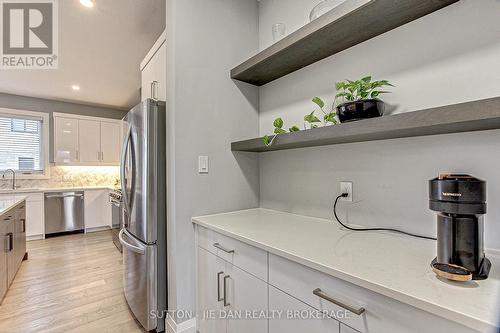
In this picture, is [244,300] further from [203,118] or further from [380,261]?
[203,118]

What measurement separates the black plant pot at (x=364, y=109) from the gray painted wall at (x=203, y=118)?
94 cm

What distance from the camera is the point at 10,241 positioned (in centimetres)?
245

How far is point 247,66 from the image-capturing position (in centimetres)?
170

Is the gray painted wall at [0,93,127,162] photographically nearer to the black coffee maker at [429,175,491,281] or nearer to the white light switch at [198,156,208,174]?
the white light switch at [198,156,208,174]

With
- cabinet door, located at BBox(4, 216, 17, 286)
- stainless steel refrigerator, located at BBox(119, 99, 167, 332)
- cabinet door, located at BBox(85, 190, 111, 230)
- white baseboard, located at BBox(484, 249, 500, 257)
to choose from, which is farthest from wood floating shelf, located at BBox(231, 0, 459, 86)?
cabinet door, located at BBox(85, 190, 111, 230)

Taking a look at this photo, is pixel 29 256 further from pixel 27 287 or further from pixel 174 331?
Result: pixel 174 331

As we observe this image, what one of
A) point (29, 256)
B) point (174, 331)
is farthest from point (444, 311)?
point (29, 256)

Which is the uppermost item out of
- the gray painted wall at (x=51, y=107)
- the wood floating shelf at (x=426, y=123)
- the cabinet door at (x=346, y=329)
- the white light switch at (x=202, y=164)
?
the gray painted wall at (x=51, y=107)

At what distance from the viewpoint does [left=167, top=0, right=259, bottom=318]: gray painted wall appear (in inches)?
63.3

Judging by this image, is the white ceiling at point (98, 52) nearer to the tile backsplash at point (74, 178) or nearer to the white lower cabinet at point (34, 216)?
the tile backsplash at point (74, 178)

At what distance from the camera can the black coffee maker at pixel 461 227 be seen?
69 cm

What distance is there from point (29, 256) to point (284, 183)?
378cm

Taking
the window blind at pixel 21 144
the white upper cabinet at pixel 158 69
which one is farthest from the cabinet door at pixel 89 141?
the white upper cabinet at pixel 158 69

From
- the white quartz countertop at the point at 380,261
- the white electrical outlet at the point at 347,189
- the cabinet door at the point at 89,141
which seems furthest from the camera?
the cabinet door at the point at 89,141
